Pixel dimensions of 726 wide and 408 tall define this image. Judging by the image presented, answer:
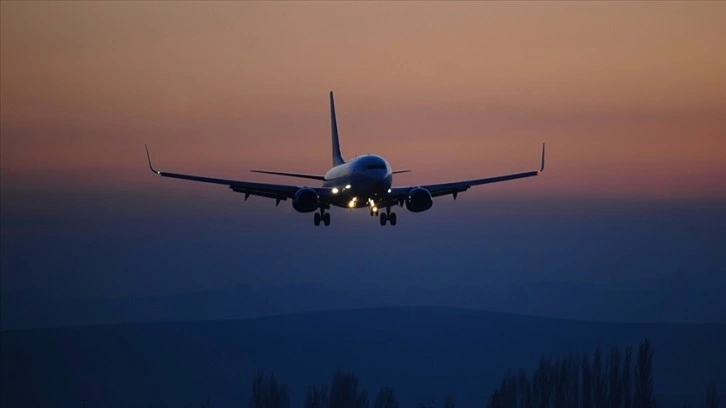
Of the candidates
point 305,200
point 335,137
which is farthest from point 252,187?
point 335,137

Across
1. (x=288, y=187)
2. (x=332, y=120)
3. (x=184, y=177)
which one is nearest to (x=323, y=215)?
(x=288, y=187)

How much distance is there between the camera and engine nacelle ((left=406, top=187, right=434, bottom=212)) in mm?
100625

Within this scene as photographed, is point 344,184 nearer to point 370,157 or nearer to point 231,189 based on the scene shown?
point 370,157

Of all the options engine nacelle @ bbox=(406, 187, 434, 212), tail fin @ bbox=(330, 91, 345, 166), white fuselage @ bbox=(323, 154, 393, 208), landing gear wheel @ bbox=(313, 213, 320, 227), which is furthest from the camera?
tail fin @ bbox=(330, 91, 345, 166)

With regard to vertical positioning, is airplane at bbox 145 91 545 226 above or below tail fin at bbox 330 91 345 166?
below

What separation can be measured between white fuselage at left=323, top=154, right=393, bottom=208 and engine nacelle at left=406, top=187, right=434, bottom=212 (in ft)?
9.83

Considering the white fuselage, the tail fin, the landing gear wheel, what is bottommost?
the white fuselage

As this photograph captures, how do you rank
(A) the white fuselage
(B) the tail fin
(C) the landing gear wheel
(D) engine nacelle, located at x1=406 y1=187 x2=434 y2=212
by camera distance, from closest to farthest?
1. (A) the white fuselage
2. (D) engine nacelle, located at x1=406 y1=187 x2=434 y2=212
3. (C) the landing gear wheel
4. (B) the tail fin

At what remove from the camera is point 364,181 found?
96.4 meters

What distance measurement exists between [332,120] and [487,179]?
42.7m

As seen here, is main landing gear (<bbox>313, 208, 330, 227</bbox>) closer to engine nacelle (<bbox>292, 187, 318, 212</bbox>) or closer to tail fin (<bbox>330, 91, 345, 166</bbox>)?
engine nacelle (<bbox>292, 187, 318, 212</bbox>)

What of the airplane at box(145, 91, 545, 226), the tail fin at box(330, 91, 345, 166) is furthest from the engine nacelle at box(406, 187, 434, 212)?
the tail fin at box(330, 91, 345, 166)

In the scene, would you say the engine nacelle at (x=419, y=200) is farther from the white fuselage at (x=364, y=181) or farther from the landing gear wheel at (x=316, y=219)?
the landing gear wheel at (x=316, y=219)

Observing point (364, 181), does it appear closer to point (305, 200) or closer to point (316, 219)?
point (305, 200)
